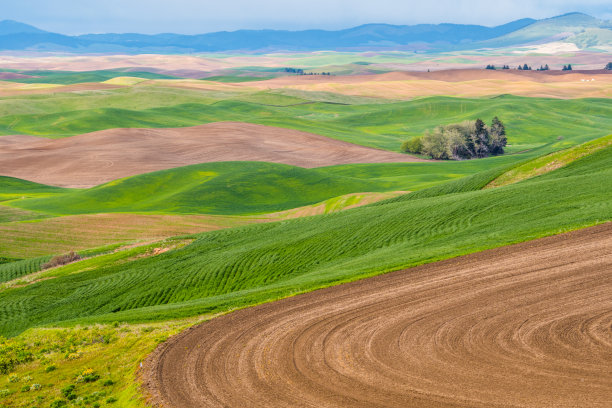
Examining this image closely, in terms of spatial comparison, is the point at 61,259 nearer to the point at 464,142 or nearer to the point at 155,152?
the point at 155,152

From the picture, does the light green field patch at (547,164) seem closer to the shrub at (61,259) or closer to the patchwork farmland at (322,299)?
the patchwork farmland at (322,299)

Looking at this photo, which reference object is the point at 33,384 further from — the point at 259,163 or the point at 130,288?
the point at 259,163

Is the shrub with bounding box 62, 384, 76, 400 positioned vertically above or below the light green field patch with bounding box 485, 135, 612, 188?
below

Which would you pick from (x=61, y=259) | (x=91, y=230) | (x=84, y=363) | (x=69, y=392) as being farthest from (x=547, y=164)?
(x=69, y=392)

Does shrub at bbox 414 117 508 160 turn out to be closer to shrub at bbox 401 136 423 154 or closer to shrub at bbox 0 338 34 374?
shrub at bbox 401 136 423 154

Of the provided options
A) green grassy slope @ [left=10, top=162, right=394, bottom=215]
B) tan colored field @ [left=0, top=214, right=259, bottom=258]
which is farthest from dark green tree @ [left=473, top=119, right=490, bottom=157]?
tan colored field @ [left=0, top=214, right=259, bottom=258]

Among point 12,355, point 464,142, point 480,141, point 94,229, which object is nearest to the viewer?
point 12,355
